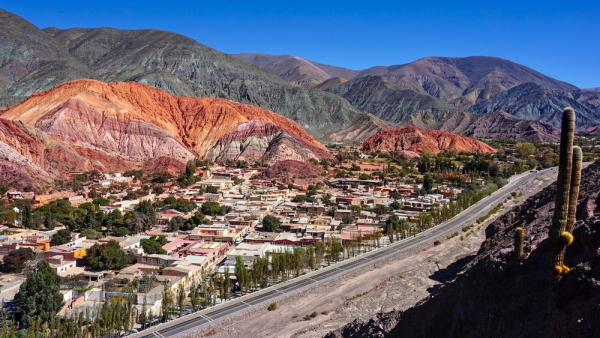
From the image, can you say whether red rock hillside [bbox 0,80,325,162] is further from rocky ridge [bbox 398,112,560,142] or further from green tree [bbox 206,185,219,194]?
rocky ridge [bbox 398,112,560,142]

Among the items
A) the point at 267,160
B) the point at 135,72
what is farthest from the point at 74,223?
the point at 135,72

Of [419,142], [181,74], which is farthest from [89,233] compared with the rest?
[181,74]

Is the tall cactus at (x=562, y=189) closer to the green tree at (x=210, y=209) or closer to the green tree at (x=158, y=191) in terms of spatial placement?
the green tree at (x=210, y=209)

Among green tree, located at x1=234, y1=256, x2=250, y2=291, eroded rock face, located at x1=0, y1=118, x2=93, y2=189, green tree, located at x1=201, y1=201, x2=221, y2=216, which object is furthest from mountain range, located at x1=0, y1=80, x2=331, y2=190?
green tree, located at x1=234, y1=256, x2=250, y2=291

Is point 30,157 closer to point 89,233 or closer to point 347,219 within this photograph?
point 89,233

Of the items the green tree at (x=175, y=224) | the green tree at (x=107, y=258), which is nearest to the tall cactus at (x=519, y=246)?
the green tree at (x=107, y=258)

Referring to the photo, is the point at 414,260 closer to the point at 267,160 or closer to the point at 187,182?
the point at 187,182
